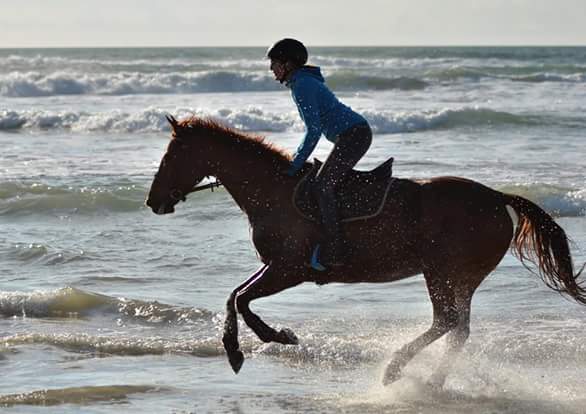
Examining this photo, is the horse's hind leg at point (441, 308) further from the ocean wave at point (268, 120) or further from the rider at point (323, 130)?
the ocean wave at point (268, 120)

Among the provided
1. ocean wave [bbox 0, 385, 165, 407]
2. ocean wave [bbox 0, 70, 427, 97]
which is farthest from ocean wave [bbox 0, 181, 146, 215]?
ocean wave [bbox 0, 70, 427, 97]

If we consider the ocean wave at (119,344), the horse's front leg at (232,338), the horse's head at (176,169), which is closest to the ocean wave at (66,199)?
the ocean wave at (119,344)

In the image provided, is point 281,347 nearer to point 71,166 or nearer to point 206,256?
point 206,256

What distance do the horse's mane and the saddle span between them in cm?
31

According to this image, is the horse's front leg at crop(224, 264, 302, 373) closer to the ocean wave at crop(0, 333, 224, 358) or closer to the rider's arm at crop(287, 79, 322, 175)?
the rider's arm at crop(287, 79, 322, 175)

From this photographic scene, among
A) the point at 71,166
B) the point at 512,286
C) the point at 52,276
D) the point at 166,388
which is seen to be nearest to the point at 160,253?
the point at 52,276

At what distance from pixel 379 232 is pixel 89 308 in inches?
156

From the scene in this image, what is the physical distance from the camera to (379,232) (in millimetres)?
7469

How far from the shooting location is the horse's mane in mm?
7621

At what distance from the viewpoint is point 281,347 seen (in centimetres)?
898

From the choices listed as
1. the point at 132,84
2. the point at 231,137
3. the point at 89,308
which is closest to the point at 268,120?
the point at 132,84

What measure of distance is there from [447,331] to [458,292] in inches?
11.8

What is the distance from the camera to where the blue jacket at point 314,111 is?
23.7 ft

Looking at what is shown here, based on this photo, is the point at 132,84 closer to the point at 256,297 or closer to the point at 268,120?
the point at 268,120
